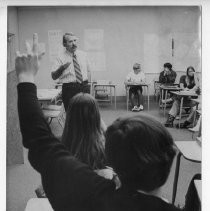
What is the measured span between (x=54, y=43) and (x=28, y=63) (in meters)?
0.15

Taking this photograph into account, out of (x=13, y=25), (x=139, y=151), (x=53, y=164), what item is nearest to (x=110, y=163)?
(x=139, y=151)

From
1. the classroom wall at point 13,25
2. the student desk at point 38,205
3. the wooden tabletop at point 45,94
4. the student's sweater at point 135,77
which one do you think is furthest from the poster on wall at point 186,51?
the student desk at point 38,205

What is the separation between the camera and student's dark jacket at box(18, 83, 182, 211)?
1.37 metres

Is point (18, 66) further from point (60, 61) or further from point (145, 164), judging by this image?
point (145, 164)

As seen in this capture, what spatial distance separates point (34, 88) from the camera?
149cm

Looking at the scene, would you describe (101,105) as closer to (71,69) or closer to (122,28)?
(71,69)

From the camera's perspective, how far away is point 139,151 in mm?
1398

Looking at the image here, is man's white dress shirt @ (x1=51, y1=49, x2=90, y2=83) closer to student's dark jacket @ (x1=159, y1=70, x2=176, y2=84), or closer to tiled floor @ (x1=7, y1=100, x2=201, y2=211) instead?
tiled floor @ (x1=7, y1=100, x2=201, y2=211)

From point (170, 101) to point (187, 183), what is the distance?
0.39 meters

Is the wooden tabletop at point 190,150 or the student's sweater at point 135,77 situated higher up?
the student's sweater at point 135,77

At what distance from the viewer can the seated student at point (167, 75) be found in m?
1.58

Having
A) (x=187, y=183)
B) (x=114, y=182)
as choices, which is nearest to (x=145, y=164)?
(x=114, y=182)

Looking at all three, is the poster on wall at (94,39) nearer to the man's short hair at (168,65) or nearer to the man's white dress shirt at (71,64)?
the man's white dress shirt at (71,64)

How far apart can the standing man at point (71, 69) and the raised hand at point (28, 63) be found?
0.27ft
